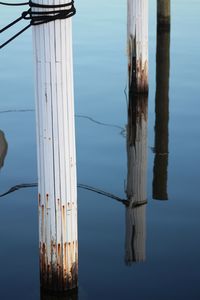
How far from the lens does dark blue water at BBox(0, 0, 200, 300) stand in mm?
6719

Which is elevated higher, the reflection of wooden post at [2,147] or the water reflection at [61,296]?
the reflection of wooden post at [2,147]

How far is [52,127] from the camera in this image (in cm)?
563

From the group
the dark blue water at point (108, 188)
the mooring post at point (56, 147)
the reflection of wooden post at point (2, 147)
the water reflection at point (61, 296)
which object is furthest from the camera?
the reflection of wooden post at point (2, 147)

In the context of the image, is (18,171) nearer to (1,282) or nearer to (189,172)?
(189,172)

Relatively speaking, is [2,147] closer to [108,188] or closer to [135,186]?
[108,188]

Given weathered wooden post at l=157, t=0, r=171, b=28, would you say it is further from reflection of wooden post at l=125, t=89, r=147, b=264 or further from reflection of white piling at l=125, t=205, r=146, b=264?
reflection of white piling at l=125, t=205, r=146, b=264

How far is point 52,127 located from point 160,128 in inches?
269

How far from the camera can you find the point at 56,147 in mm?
5680

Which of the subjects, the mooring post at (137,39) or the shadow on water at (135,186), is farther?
the mooring post at (137,39)

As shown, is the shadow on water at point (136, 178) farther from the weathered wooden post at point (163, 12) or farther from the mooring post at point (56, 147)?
the weathered wooden post at point (163, 12)

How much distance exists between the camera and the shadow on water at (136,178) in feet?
24.8

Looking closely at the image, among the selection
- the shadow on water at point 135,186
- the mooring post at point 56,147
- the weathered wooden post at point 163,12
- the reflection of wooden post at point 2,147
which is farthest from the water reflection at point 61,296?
the weathered wooden post at point 163,12

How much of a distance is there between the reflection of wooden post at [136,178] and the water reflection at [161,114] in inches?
7.1

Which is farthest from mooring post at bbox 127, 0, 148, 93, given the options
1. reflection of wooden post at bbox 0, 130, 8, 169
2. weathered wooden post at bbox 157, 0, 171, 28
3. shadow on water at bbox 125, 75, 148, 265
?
weathered wooden post at bbox 157, 0, 171, 28
